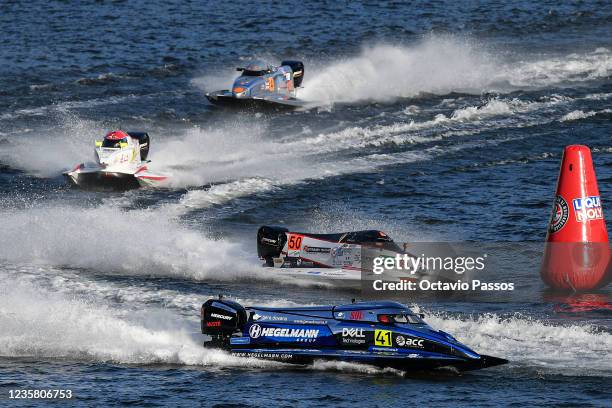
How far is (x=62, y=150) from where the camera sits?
38656mm

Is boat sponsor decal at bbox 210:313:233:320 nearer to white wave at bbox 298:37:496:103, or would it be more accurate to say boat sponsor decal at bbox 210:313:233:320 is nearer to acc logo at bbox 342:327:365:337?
acc logo at bbox 342:327:365:337

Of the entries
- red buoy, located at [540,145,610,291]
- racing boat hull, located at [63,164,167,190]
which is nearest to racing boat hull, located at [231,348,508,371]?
red buoy, located at [540,145,610,291]

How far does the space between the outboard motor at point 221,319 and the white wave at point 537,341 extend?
13.4 feet

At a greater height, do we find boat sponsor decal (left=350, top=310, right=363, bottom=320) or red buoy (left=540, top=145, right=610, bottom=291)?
red buoy (left=540, top=145, right=610, bottom=291)

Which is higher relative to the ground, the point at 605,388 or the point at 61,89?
the point at 61,89

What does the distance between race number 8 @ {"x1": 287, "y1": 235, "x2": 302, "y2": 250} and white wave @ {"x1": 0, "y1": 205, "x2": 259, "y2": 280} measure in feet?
3.26

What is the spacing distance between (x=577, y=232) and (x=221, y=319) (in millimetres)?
7935

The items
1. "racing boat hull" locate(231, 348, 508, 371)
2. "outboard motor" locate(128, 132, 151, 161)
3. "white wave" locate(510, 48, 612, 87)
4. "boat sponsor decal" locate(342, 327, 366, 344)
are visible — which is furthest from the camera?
"white wave" locate(510, 48, 612, 87)

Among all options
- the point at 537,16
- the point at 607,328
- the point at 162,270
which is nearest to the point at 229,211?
the point at 162,270

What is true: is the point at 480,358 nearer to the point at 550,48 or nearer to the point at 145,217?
the point at 145,217

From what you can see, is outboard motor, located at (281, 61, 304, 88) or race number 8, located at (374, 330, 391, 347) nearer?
race number 8, located at (374, 330, 391, 347)

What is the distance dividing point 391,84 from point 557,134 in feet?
31.0

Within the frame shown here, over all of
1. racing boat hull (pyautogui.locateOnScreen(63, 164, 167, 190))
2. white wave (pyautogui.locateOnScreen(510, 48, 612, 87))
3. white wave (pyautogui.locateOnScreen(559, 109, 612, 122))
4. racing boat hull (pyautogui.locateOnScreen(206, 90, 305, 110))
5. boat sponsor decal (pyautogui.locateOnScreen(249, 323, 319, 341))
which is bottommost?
boat sponsor decal (pyautogui.locateOnScreen(249, 323, 319, 341))

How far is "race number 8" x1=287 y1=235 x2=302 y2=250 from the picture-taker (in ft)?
90.5
